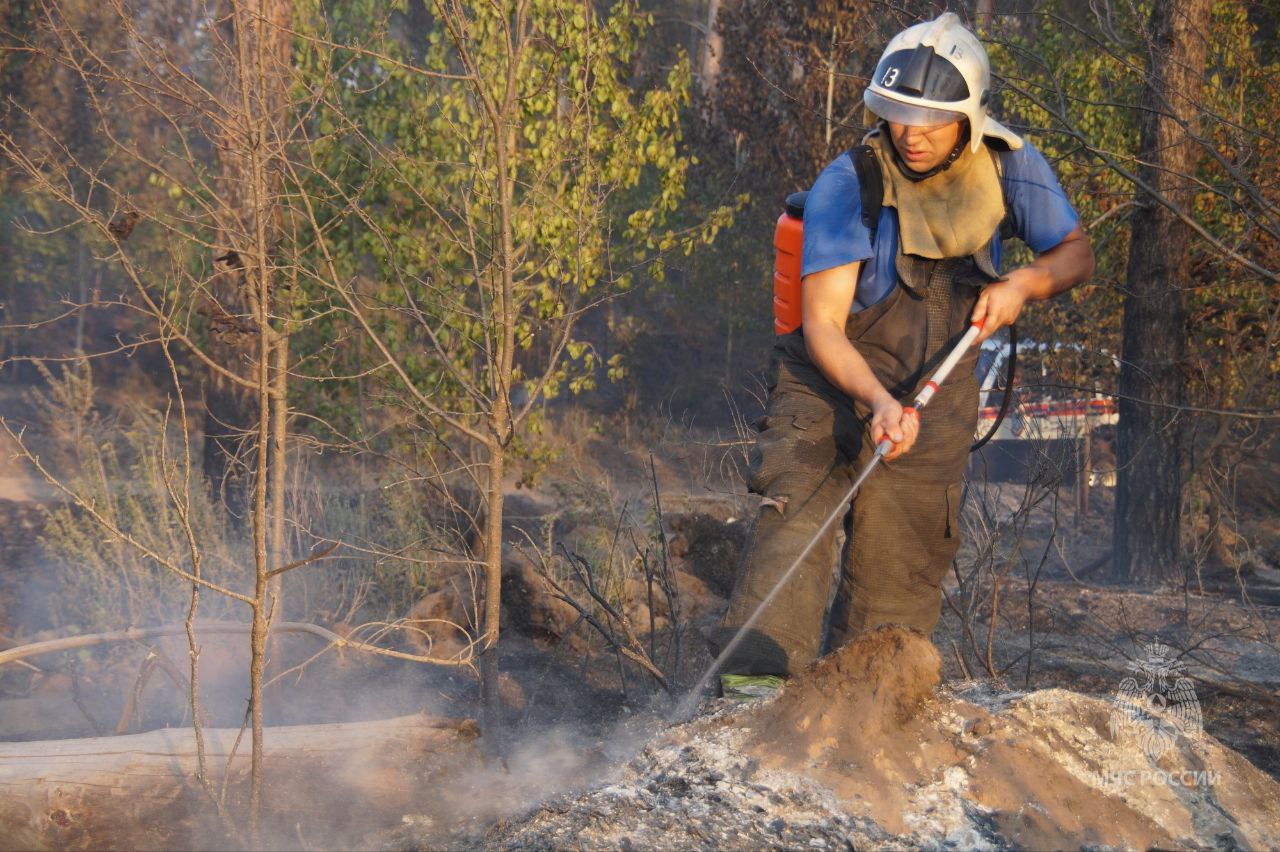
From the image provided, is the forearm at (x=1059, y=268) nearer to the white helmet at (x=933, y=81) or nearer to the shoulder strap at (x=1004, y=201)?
the shoulder strap at (x=1004, y=201)

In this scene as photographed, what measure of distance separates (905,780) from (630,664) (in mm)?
3576

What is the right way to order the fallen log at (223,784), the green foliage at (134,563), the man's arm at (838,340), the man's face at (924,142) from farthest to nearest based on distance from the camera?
the green foliage at (134,563)
the man's face at (924,142)
the fallen log at (223,784)
the man's arm at (838,340)

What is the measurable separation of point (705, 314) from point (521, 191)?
12.3 meters

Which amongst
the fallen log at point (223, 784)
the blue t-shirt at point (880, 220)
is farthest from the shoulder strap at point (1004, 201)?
the fallen log at point (223, 784)

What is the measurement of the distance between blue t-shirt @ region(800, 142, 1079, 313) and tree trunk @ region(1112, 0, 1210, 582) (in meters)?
4.47

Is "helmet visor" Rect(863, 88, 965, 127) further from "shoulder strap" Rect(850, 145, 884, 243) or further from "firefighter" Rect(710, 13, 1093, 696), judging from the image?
"shoulder strap" Rect(850, 145, 884, 243)

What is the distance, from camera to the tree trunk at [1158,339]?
7.69 metres

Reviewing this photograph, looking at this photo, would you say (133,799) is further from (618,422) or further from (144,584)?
(618,422)

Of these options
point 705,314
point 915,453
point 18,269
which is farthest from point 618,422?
point 915,453

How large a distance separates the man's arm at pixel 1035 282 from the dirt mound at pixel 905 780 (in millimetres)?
1030

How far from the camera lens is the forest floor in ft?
14.1

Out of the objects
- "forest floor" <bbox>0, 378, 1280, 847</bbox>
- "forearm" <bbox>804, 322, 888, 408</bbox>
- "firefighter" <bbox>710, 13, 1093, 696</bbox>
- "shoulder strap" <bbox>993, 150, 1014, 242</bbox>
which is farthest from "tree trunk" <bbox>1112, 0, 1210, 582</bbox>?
"forearm" <bbox>804, 322, 888, 408</bbox>

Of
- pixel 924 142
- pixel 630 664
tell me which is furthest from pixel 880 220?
pixel 630 664

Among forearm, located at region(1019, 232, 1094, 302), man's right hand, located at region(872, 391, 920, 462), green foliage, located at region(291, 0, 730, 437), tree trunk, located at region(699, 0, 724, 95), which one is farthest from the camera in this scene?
tree trunk, located at region(699, 0, 724, 95)
